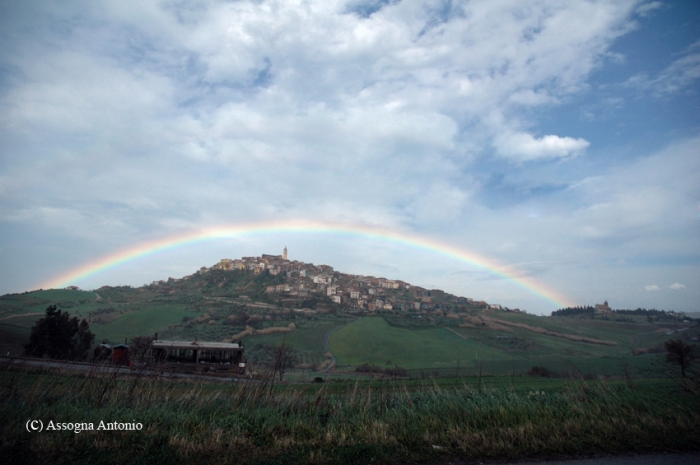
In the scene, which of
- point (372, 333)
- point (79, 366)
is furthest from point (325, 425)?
point (372, 333)

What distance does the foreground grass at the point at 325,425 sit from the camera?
4.91 metres

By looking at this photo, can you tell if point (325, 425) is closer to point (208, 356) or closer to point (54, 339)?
point (208, 356)

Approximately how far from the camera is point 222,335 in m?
66.8

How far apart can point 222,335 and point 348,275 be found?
436 feet

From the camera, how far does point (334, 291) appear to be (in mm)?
144125

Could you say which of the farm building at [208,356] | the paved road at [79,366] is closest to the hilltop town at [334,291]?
the farm building at [208,356]

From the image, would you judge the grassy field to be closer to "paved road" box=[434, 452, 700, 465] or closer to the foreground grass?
the foreground grass

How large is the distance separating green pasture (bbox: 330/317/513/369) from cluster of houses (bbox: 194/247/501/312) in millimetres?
36364

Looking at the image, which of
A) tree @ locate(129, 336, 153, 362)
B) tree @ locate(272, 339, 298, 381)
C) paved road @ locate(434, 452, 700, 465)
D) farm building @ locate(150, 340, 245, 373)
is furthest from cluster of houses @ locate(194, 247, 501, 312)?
paved road @ locate(434, 452, 700, 465)

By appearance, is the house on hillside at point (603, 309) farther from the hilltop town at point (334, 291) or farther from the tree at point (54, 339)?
the tree at point (54, 339)

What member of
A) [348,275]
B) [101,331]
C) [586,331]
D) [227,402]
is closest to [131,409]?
[227,402]

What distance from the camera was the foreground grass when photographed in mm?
4914

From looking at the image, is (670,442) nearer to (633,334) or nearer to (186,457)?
(186,457)

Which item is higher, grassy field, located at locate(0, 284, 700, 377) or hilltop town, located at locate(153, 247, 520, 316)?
hilltop town, located at locate(153, 247, 520, 316)
